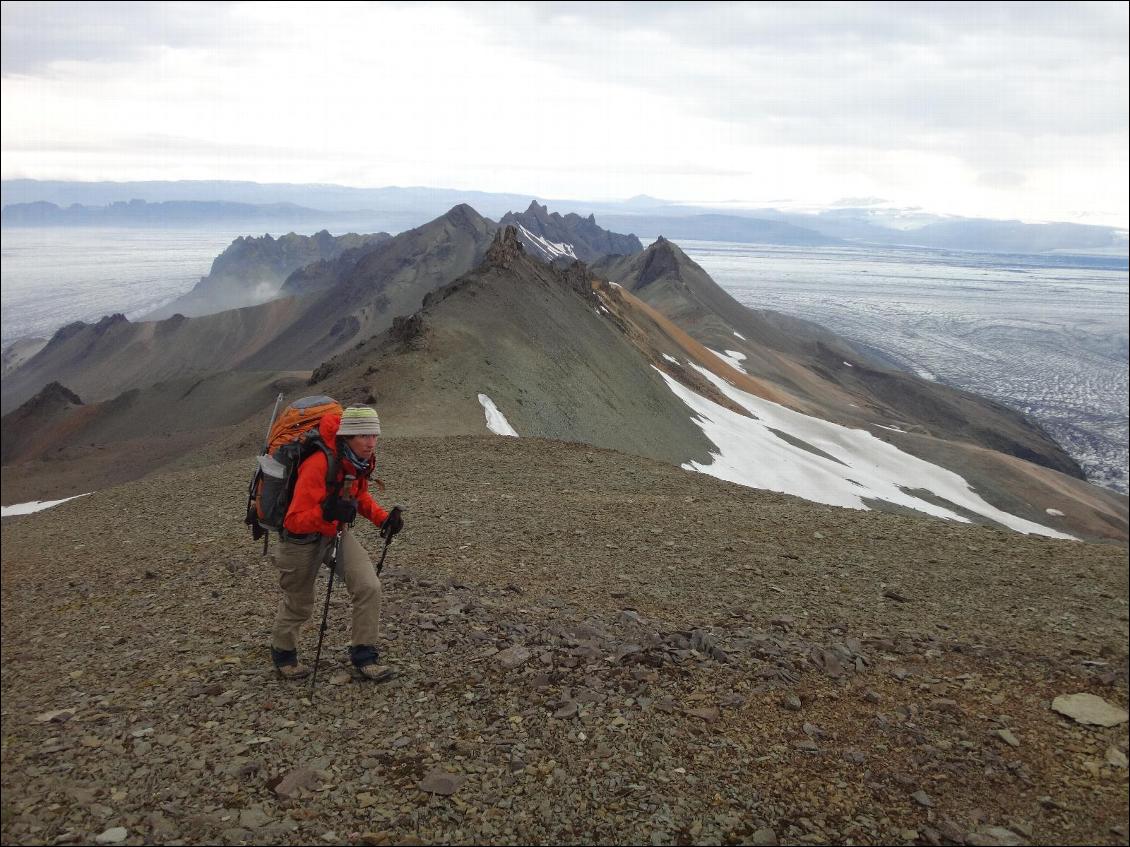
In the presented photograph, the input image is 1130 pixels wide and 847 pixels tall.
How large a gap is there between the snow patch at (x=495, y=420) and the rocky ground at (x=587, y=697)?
15.1 metres

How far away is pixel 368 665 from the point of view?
27.3 ft

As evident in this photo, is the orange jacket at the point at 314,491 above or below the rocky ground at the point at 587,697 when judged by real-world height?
above

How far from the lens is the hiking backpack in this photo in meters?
7.79

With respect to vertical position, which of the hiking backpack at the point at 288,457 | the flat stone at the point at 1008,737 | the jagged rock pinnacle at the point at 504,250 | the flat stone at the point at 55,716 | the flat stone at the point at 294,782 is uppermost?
the jagged rock pinnacle at the point at 504,250

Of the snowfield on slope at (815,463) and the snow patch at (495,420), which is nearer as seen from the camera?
the snow patch at (495,420)

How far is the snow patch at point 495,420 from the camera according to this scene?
30062mm

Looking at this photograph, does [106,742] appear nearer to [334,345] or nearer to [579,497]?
[579,497]

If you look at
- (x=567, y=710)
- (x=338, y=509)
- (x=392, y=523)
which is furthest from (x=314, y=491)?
(x=567, y=710)

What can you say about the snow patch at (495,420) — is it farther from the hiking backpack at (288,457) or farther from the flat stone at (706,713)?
the flat stone at (706,713)

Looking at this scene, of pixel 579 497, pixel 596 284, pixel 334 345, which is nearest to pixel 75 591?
pixel 579 497

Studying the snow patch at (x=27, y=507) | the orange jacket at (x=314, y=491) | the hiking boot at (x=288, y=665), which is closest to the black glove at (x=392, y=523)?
the orange jacket at (x=314, y=491)

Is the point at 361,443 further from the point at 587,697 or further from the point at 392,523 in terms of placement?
the point at 587,697

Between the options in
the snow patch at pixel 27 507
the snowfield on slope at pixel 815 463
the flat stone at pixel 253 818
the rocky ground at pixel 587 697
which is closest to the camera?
the flat stone at pixel 253 818

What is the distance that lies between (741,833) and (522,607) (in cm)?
489
